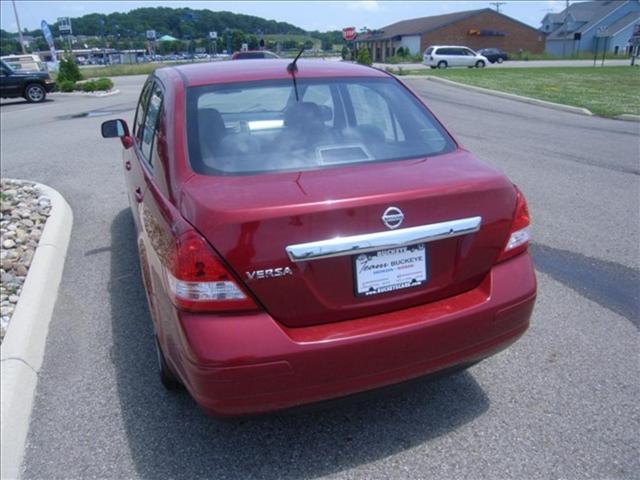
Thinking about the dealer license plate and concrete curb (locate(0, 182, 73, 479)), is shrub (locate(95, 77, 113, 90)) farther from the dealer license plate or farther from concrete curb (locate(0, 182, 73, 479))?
the dealer license plate

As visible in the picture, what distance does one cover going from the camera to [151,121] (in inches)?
145

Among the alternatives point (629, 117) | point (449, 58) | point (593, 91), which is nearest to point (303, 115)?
point (629, 117)

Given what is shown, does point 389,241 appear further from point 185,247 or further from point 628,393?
point 628,393

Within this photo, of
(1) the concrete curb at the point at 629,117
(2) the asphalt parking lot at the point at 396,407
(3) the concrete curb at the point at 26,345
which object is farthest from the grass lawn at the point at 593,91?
(3) the concrete curb at the point at 26,345

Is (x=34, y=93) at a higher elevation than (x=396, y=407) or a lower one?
higher

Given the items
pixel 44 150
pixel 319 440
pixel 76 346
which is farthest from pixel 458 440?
pixel 44 150

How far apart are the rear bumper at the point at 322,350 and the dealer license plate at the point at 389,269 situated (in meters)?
0.14

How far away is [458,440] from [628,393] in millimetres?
1032

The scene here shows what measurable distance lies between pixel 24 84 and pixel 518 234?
23500 millimetres

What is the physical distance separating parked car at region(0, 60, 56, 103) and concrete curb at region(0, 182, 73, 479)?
19.2 metres

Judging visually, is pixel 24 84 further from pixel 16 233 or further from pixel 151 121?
pixel 151 121

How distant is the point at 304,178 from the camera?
2582 mm

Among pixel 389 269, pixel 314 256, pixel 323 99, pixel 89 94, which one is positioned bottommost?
pixel 89 94

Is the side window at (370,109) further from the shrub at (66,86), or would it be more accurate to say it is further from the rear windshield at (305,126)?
the shrub at (66,86)
